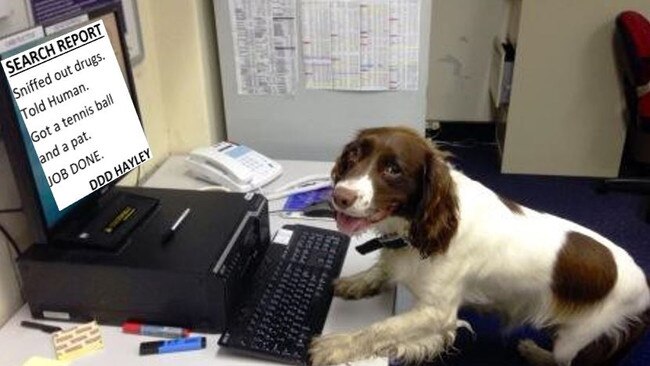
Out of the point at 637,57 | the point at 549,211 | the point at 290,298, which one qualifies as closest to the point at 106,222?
the point at 290,298

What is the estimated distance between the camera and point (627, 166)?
3.38 meters

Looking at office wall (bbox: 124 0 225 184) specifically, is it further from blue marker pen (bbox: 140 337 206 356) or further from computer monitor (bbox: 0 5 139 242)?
blue marker pen (bbox: 140 337 206 356)

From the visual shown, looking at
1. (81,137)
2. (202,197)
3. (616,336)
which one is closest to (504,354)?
(616,336)

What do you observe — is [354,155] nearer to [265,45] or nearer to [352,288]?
[352,288]

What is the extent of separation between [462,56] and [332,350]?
276 centimetres

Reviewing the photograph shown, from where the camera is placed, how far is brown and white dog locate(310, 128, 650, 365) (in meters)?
1.17

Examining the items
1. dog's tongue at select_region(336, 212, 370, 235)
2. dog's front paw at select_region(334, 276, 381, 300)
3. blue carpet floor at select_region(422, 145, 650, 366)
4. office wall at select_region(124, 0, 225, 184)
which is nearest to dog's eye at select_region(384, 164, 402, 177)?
dog's tongue at select_region(336, 212, 370, 235)

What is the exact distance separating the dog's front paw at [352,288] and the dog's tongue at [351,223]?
0.51 ft

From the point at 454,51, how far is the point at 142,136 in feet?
8.28

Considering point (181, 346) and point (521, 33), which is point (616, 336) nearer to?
point (181, 346)

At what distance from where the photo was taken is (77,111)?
1.20 metres

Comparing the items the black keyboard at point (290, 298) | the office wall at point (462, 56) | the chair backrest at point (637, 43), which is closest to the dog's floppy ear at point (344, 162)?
the black keyboard at point (290, 298)

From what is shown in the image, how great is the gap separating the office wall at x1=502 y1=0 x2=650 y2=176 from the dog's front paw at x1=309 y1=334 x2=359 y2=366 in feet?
7.83

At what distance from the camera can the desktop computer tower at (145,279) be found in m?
1.12
